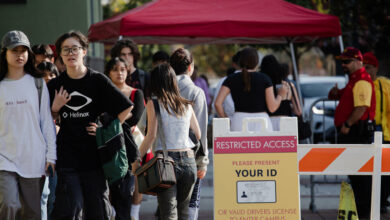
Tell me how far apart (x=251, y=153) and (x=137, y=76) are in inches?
106

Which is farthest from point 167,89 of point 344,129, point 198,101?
point 344,129

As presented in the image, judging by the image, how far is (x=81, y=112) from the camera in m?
5.09

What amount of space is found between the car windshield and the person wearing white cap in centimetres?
1154

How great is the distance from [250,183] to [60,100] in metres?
1.63

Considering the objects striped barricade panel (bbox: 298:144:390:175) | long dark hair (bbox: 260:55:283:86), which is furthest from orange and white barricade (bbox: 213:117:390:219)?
long dark hair (bbox: 260:55:283:86)

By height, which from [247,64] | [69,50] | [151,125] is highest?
[69,50]

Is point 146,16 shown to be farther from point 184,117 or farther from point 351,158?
point 351,158

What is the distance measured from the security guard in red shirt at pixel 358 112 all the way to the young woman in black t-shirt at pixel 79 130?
3387 millimetres

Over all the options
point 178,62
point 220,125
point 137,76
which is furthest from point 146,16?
point 220,125

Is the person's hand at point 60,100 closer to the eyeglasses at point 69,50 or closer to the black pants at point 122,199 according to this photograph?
the eyeglasses at point 69,50

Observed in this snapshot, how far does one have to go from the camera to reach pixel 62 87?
5.12 m

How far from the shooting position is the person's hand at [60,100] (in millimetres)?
5051

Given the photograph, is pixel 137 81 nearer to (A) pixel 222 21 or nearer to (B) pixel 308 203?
(A) pixel 222 21

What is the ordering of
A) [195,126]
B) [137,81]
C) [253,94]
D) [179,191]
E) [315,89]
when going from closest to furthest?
1. [179,191]
2. [195,126]
3. [253,94]
4. [137,81]
5. [315,89]
